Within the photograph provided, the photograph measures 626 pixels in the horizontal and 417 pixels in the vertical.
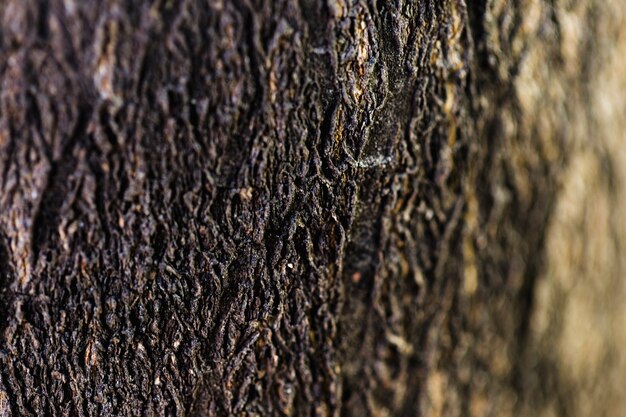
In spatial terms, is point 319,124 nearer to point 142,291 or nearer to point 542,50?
point 142,291

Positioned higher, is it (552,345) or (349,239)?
(349,239)

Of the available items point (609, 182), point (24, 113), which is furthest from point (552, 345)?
point (24, 113)

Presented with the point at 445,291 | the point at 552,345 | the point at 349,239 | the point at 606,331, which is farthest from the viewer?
the point at 606,331

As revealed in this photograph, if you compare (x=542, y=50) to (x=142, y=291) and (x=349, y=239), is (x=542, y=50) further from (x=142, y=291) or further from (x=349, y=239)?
(x=142, y=291)

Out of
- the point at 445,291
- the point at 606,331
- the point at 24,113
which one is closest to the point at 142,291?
the point at 24,113

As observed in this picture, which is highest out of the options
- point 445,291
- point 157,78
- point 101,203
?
point 157,78

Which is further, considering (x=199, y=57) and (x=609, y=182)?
(x=609, y=182)

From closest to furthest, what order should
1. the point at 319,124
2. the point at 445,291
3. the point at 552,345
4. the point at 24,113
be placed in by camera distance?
the point at 24,113
the point at 319,124
the point at 445,291
the point at 552,345
